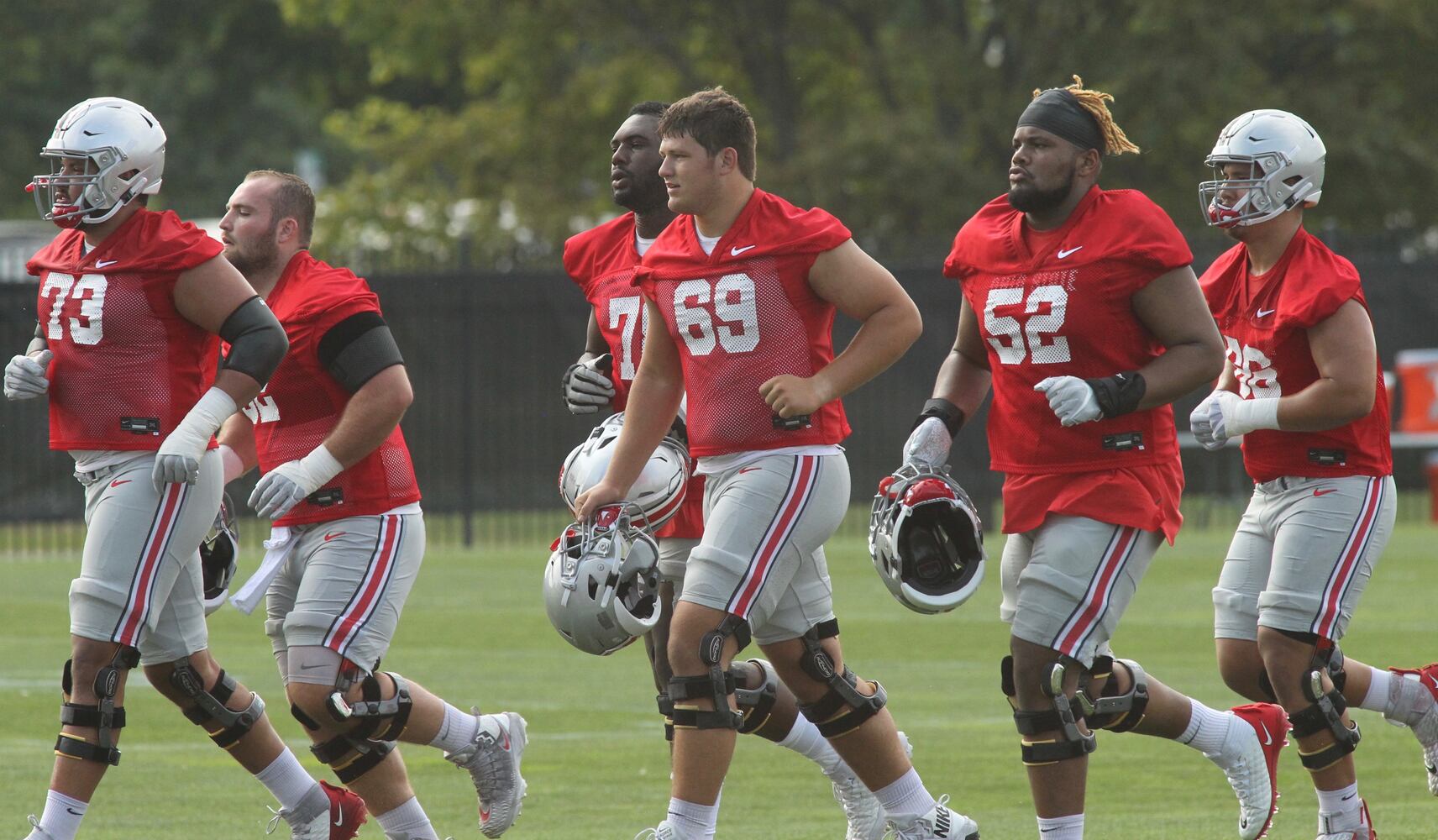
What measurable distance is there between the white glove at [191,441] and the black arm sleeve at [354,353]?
41cm

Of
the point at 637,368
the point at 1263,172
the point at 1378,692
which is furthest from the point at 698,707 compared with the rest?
the point at 1378,692

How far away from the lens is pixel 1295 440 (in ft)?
23.4

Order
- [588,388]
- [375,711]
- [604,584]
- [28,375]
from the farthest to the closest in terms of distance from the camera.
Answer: [588,388]
[375,711]
[28,375]
[604,584]

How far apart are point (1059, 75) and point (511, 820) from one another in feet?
72.0

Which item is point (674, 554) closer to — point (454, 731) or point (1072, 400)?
point (454, 731)

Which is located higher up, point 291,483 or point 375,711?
point 291,483

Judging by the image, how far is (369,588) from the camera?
6762 mm

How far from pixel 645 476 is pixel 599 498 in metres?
0.39

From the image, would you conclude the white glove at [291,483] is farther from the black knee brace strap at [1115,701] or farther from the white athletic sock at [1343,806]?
the white athletic sock at [1343,806]

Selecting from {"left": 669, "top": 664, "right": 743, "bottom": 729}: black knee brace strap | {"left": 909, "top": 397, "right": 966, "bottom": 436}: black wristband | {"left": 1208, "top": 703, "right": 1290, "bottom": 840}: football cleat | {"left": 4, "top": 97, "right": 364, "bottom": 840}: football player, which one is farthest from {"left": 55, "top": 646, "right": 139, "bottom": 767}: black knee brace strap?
{"left": 1208, "top": 703, "right": 1290, "bottom": 840}: football cleat

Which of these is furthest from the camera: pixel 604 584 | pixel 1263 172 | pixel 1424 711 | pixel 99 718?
pixel 1424 711

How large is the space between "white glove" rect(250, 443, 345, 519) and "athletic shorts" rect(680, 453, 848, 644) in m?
1.12

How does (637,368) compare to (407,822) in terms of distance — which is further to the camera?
(637,368)

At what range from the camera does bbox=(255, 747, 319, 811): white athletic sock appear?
22.7ft
